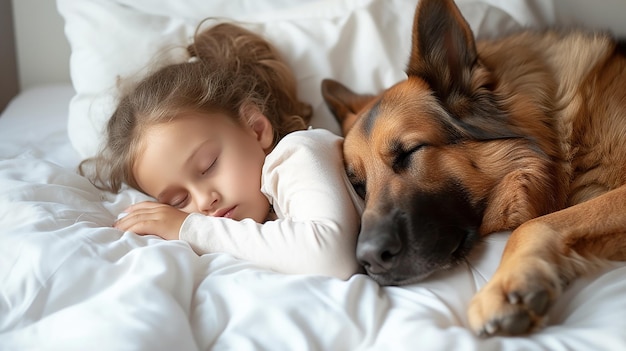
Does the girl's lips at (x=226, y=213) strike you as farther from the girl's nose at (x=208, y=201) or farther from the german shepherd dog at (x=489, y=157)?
the german shepherd dog at (x=489, y=157)

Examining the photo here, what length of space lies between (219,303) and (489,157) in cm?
90

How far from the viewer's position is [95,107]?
A: 2.50 metres

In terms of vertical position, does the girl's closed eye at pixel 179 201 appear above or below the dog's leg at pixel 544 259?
below

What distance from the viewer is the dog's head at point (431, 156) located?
4.94 ft

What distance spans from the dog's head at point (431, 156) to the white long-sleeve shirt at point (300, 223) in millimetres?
67

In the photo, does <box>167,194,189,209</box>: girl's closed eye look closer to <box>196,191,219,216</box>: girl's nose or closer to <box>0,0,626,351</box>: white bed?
<box>196,191,219,216</box>: girl's nose

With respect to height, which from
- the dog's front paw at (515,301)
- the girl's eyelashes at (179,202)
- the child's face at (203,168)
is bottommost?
the girl's eyelashes at (179,202)

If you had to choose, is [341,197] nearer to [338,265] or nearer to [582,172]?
[338,265]

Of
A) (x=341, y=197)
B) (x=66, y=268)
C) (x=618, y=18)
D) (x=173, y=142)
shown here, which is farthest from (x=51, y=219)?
(x=618, y=18)

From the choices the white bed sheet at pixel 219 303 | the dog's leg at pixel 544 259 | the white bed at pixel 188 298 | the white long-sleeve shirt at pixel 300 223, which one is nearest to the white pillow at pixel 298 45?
the white bed at pixel 188 298

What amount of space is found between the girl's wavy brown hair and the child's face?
77 mm

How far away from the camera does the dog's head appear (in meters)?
1.50

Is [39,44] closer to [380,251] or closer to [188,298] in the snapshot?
[188,298]

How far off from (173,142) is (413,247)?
0.91m
